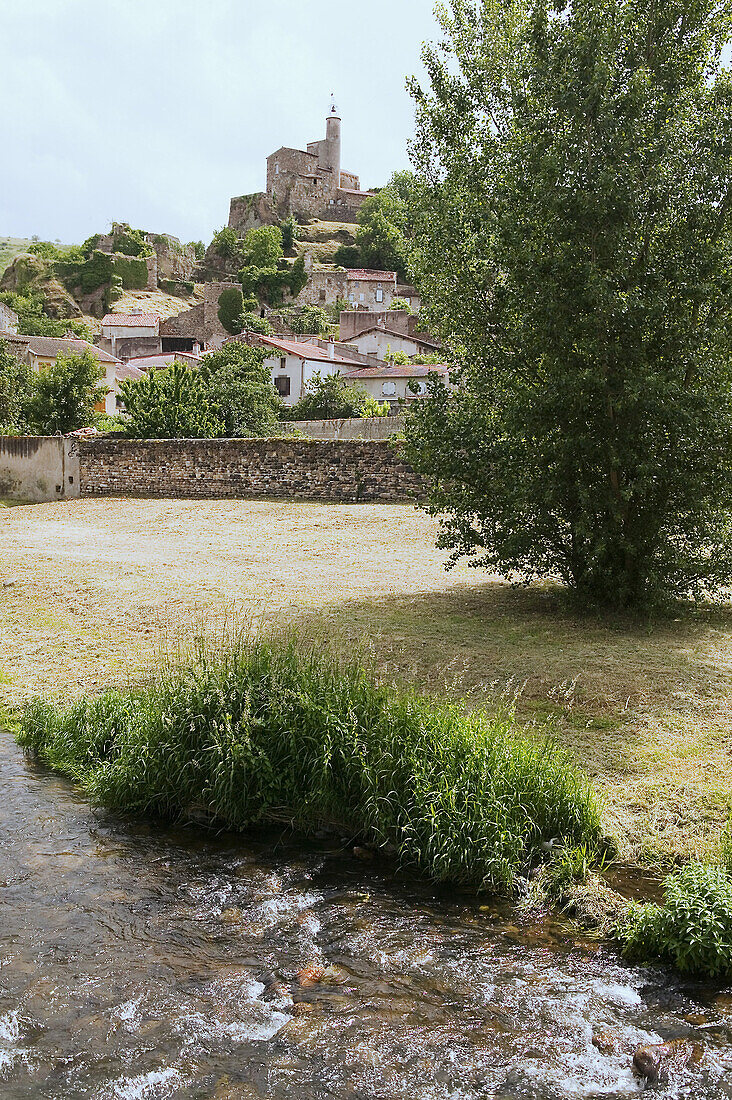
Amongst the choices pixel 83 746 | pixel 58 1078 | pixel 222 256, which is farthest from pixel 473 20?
pixel 222 256

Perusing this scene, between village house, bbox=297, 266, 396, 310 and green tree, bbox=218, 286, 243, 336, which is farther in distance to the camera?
village house, bbox=297, 266, 396, 310

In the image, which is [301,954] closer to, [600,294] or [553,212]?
[600,294]

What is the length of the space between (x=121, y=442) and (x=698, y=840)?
834 inches

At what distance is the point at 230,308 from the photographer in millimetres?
83625

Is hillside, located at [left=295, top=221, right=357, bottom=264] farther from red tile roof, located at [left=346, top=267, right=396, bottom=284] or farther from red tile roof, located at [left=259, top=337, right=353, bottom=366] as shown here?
red tile roof, located at [left=259, top=337, right=353, bottom=366]

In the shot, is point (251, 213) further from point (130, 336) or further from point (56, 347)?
point (56, 347)

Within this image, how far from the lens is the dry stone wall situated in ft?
68.8

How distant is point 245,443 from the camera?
2253 centimetres

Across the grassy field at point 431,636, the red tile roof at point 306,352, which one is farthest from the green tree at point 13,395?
the red tile roof at point 306,352

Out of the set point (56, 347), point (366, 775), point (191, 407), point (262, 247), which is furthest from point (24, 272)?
point (366, 775)

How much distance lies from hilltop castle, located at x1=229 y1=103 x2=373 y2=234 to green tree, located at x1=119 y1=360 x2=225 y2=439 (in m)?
84.6

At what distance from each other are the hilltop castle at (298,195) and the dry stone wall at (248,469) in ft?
292

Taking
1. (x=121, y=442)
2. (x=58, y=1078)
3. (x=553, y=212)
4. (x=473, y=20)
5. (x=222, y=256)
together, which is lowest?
(x=58, y=1078)

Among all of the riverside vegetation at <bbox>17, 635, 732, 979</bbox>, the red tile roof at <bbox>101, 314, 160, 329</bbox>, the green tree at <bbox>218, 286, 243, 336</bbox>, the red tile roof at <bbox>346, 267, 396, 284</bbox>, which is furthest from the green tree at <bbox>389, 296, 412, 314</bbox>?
the riverside vegetation at <bbox>17, 635, 732, 979</bbox>
